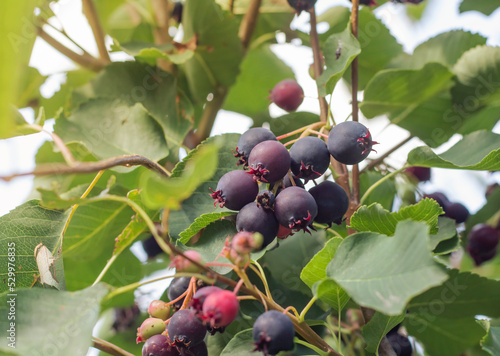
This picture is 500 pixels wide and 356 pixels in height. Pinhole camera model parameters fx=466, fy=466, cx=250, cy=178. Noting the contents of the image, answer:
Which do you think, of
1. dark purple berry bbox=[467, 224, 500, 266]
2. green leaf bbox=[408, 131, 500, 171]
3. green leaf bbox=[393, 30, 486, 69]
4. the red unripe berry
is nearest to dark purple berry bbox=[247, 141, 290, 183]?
the red unripe berry

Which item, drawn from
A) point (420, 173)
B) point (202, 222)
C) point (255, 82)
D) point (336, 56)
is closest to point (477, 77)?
point (420, 173)

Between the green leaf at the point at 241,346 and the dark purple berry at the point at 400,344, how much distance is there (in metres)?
0.43

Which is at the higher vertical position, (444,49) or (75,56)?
(444,49)

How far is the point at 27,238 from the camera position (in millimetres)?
1012

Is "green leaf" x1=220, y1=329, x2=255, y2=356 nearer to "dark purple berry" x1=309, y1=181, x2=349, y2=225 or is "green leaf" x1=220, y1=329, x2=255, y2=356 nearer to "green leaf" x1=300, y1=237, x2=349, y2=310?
"green leaf" x1=300, y1=237, x2=349, y2=310

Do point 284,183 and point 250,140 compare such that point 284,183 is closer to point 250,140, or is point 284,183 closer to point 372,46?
point 250,140

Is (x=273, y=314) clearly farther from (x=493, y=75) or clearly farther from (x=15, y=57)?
(x=493, y=75)

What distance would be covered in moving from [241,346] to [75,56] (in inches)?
50.6

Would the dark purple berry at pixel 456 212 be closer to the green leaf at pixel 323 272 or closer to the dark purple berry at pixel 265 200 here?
the green leaf at pixel 323 272

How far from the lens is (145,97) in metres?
1.49

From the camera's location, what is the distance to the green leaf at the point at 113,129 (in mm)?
1280

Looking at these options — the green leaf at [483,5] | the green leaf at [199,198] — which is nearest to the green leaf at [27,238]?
the green leaf at [199,198]

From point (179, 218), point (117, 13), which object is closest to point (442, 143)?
point (179, 218)

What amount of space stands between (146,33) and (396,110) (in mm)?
1041
